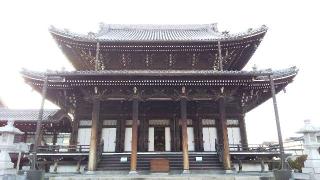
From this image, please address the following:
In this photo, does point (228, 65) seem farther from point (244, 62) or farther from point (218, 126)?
point (218, 126)

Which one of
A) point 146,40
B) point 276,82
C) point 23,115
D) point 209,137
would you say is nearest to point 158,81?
point 146,40

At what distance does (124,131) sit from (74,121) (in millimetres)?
4089

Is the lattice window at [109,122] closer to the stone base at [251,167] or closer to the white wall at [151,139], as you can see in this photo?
the white wall at [151,139]

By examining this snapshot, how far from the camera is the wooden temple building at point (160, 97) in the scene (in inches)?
649

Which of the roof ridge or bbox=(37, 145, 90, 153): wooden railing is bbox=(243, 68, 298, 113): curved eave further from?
bbox=(37, 145, 90, 153): wooden railing

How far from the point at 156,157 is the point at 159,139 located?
2724 millimetres

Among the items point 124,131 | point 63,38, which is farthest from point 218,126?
point 63,38

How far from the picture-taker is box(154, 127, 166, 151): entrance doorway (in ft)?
66.6

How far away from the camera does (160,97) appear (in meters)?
Answer: 17.0

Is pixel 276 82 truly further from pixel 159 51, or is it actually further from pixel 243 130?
pixel 159 51

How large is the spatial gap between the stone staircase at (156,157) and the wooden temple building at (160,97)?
0.22ft

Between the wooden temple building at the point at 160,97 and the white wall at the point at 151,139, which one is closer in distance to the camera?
the wooden temple building at the point at 160,97

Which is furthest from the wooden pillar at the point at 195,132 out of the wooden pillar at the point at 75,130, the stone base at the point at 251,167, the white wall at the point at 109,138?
the wooden pillar at the point at 75,130

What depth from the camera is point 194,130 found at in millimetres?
20391
